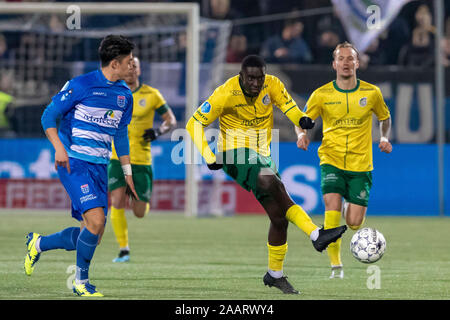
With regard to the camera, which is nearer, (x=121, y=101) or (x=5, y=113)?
(x=121, y=101)

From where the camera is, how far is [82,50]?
20000 mm

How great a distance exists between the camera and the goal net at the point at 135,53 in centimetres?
1830

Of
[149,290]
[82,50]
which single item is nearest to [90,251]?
[149,290]

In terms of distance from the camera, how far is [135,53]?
64.2 ft

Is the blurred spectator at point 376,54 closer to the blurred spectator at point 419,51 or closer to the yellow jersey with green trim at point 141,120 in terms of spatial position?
the blurred spectator at point 419,51

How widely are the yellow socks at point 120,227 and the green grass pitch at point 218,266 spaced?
26 centimetres

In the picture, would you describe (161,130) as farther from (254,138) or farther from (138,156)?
(254,138)

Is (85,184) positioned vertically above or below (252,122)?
below

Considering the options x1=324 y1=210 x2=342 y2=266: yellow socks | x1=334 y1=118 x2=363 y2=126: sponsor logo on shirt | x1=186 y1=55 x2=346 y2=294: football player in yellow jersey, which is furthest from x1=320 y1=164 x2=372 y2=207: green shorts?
x1=186 y1=55 x2=346 y2=294: football player in yellow jersey

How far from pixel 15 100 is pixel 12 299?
1269 cm

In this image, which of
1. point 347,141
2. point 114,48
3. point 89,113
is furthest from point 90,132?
point 347,141

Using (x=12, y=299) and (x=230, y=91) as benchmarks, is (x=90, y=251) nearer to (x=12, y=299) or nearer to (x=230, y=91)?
(x=12, y=299)

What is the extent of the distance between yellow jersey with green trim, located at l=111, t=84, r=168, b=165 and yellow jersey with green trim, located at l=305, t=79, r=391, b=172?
282 centimetres

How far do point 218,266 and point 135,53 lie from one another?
33.0 feet
